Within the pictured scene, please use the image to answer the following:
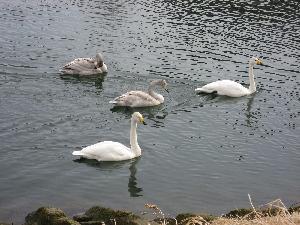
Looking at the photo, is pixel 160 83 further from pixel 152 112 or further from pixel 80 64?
pixel 80 64

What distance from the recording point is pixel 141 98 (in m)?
26.7

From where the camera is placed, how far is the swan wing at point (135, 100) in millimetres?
26016

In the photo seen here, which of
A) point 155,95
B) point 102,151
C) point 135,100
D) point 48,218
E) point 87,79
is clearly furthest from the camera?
point 87,79

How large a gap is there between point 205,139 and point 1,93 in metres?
9.71

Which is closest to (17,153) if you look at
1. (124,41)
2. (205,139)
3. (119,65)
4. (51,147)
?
(51,147)

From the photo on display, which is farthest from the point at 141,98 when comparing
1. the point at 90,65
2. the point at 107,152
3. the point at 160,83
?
the point at 107,152

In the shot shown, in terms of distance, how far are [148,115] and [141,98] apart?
2.89 feet

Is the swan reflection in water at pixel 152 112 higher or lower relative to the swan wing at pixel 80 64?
lower

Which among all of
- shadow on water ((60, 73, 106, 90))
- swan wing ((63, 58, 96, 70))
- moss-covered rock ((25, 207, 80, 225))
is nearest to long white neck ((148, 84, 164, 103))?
shadow on water ((60, 73, 106, 90))

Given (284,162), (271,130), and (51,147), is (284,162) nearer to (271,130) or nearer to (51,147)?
(271,130)

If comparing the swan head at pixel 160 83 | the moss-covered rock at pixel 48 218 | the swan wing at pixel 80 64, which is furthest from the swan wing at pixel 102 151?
the swan wing at pixel 80 64

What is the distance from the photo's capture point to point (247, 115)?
27109 mm

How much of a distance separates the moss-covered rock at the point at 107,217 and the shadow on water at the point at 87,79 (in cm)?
1481

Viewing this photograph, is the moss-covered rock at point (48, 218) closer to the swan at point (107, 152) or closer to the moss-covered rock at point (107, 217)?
the moss-covered rock at point (107, 217)
